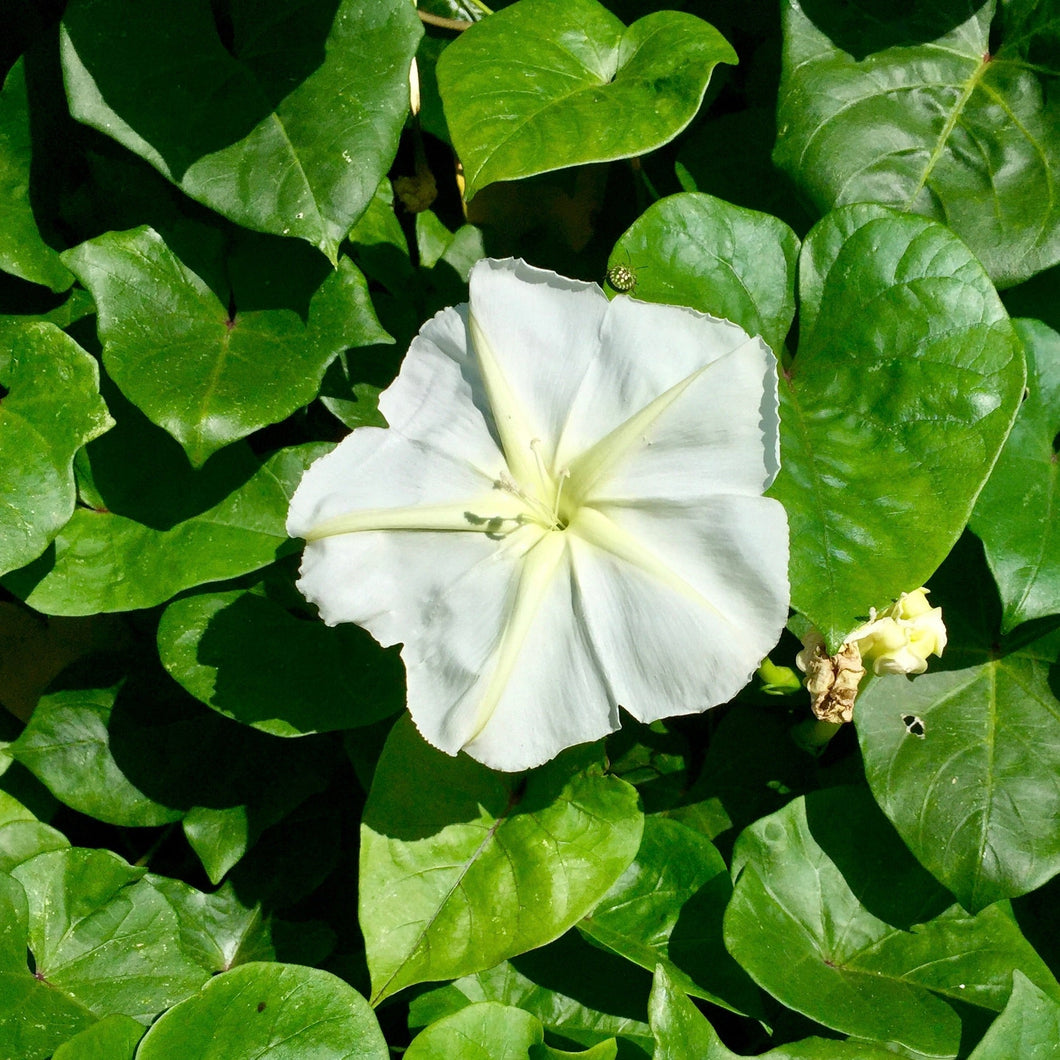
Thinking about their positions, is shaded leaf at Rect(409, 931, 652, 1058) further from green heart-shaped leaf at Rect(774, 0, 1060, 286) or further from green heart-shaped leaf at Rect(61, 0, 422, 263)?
green heart-shaped leaf at Rect(774, 0, 1060, 286)

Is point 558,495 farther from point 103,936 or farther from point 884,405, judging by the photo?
point 103,936

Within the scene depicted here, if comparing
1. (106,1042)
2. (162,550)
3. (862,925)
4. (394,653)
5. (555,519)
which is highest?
(555,519)

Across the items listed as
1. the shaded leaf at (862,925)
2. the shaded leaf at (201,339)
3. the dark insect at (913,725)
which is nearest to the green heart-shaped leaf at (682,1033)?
the shaded leaf at (862,925)

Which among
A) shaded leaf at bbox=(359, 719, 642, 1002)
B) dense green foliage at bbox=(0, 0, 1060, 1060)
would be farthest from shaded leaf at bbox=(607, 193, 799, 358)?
shaded leaf at bbox=(359, 719, 642, 1002)

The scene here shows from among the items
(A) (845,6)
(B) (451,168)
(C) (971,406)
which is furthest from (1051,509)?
(B) (451,168)

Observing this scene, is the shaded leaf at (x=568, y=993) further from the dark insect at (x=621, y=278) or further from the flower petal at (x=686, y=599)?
the dark insect at (x=621, y=278)

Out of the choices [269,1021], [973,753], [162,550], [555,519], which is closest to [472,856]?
[269,1021]
